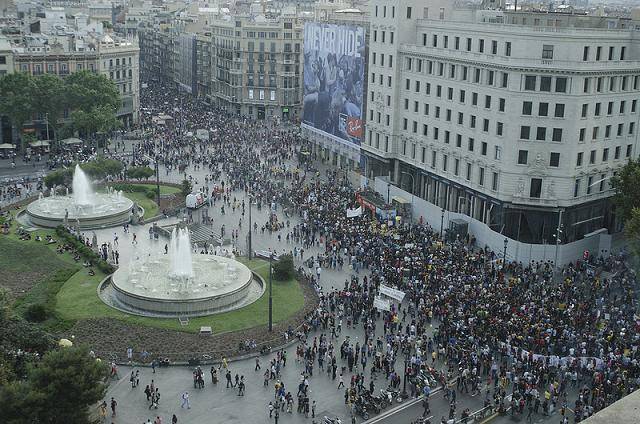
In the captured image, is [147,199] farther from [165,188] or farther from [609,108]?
[609,108]

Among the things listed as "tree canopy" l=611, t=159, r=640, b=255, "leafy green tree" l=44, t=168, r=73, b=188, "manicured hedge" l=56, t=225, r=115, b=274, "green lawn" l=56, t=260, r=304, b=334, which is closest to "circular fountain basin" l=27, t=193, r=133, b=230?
"manicured hedge" l=56, t=225, r=115, b=274

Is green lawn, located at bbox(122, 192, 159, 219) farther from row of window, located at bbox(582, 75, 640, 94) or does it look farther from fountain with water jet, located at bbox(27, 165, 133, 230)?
row of window, located at bbox(582, 75, 640, 94)

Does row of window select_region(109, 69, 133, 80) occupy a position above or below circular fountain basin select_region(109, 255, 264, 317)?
above

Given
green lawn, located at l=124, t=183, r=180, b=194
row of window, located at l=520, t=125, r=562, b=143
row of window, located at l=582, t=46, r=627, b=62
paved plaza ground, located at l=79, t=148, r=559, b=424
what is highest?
row of window, located at l=582, t=46, r=627, b=62

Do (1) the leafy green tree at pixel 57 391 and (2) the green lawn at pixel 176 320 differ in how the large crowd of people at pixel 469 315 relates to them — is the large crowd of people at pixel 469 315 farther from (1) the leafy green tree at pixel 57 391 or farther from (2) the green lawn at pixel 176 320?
(1) the leafy green tree at pixel 57 391

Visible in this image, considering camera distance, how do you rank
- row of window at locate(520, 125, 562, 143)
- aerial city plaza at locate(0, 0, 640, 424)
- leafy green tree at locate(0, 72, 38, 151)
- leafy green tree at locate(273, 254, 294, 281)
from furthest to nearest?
leafy green tree at locate(0, 72, 38, 151)
row of window at locate(520, 125, 562, 143)
leafy green tree at locate(273, 254, 294, 281)
aerial city plaza at locate(0, 0, 640, 424)

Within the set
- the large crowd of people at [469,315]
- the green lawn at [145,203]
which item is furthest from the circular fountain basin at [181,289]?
A: the green lawn at [145,203]
